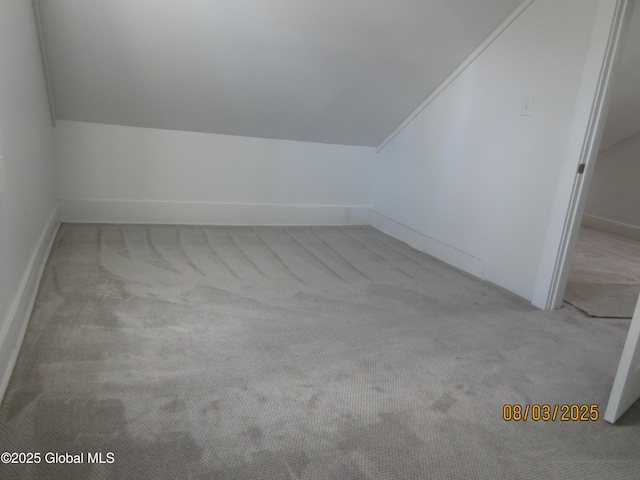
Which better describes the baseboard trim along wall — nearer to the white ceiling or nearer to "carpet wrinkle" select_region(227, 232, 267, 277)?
"carpet wrinkle" select_region(227, 232, 267, 277)

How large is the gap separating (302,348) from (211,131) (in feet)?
7.94

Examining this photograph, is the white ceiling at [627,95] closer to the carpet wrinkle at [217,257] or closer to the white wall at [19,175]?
the carpet wrinkle at [217,257]

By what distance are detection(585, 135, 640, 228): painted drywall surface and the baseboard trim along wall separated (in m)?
3.25

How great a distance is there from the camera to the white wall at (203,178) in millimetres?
3295

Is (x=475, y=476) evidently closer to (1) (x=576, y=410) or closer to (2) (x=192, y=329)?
(1) (x=576, y=410)

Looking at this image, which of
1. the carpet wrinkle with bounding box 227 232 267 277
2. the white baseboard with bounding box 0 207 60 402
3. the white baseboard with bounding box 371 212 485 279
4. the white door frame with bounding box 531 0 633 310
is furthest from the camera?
the white baseboard with bounding box 371 212 485 279

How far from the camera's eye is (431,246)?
11.4 feet

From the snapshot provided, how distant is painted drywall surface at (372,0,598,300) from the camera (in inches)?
94.1

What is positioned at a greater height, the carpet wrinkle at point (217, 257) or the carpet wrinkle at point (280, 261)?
the carpet wrinkle at point (217, 257)

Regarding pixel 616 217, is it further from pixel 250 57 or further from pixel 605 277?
pixel 250 57

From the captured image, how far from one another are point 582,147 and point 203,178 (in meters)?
2.79

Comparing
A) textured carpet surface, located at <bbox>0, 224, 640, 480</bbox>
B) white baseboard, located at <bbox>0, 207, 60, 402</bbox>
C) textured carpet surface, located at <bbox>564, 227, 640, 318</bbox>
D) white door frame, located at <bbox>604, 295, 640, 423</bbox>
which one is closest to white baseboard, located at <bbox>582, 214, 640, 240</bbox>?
textured carpet surface, located at <bbox>564, 227, 640, 318</bbox>

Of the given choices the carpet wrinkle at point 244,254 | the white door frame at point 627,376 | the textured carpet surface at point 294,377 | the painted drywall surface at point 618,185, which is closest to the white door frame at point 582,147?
the textured carpet surface at point 294,377
